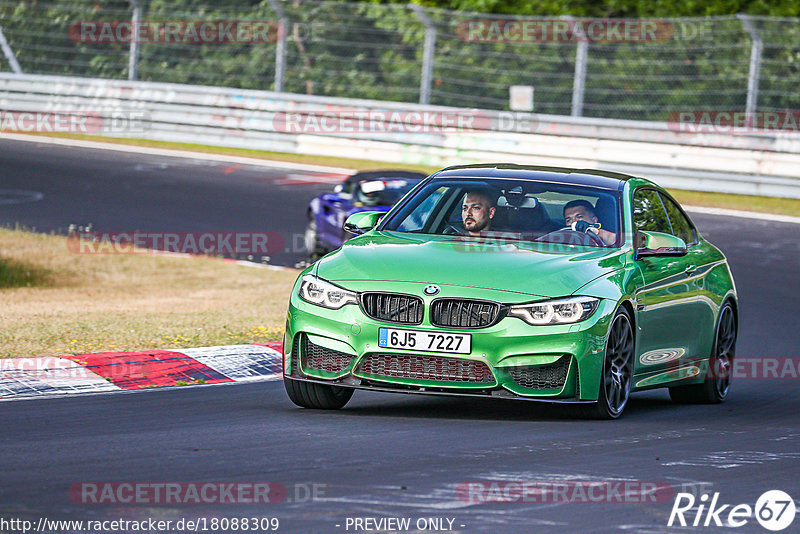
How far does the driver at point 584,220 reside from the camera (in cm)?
902

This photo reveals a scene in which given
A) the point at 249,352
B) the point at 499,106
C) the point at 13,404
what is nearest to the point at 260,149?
the point at 499,106

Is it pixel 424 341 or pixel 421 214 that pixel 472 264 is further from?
pixel 421 214

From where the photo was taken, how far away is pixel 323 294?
820 cm

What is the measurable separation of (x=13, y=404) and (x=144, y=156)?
1962 centimetres

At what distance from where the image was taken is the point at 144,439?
7.28 meters

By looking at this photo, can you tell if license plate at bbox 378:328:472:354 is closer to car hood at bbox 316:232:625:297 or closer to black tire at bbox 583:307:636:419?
car hood at bbox 316:232:625:297

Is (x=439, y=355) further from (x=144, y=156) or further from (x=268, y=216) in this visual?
(x=144, y=156)

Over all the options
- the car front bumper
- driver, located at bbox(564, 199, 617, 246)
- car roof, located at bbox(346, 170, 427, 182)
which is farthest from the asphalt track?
car roof, located at bbox(346, 170, 427, 182)

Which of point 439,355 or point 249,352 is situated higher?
point 439,355

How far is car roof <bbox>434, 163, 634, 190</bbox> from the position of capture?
937cm

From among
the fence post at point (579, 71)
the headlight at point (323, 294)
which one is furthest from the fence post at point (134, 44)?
the headlight at point (323, 294)

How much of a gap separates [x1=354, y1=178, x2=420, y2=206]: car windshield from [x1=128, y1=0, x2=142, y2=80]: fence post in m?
12.3

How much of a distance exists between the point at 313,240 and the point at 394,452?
12102mm

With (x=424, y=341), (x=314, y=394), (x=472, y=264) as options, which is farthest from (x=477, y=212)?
(x=314, y=394)
